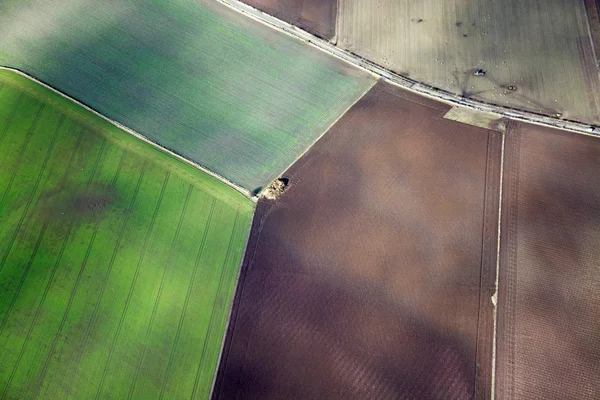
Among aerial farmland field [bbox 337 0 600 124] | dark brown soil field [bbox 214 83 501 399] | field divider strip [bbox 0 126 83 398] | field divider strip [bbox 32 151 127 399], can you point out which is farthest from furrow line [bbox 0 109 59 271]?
aerial farmland field [bbox 337 0 600 124]

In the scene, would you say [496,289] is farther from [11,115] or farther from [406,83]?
[11,115]

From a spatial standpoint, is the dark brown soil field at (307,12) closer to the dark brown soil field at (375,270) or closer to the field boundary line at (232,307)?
the dark brown soil field at (375,270)

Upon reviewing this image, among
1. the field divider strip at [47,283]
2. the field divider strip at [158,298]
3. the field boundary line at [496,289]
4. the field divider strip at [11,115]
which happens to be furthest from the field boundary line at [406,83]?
the field divider strip at [47,283]

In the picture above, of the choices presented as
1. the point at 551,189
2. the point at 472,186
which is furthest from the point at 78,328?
the point at 551,189

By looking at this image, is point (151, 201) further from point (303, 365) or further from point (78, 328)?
point (303, 365)

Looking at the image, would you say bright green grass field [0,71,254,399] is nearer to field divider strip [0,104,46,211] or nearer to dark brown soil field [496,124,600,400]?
field divider strip [0,104,46,211]

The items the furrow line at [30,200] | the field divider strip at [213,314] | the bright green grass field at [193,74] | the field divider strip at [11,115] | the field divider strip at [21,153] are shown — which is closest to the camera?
the field divider strip at [213,314]

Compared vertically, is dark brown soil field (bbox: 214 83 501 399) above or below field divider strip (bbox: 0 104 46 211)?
above
